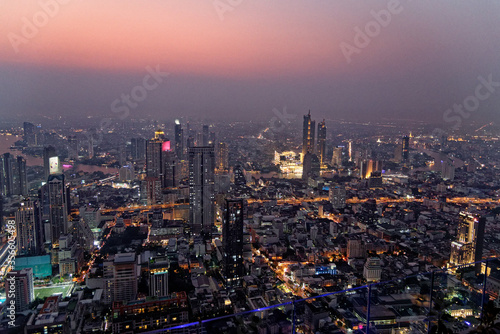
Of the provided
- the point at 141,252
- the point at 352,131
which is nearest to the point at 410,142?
the point at 352,131

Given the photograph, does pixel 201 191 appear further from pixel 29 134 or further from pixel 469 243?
pixel 29 134

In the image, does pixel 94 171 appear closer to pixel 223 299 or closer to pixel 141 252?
pixel 141 252

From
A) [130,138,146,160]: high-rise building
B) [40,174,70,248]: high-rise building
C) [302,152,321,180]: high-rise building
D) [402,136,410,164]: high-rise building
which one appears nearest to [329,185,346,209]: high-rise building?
[302,152,321,180]: high-rise building

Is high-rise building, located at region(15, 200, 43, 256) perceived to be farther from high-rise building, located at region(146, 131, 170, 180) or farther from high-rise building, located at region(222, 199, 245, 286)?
high-rise building, located at region(146, 131, 170, 180)

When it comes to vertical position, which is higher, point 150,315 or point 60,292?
point 150,315

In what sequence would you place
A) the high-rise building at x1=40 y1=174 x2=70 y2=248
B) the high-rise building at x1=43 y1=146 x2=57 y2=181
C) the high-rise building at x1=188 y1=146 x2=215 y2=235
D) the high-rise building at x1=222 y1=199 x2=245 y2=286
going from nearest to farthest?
the high-rise building at x1=222 y1=199 x2=245 y2=286
the high-rise building at x1=40 y1=174 x2=70 y2=248
the high-rise building at x1=188 y1=146 x2=215 y2=235
the high-rise building at x1=43 y1=146 x2=57 y2=181

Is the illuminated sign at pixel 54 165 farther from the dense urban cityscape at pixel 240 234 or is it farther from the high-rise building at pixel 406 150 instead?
the high-rise building at pixel 406 150
